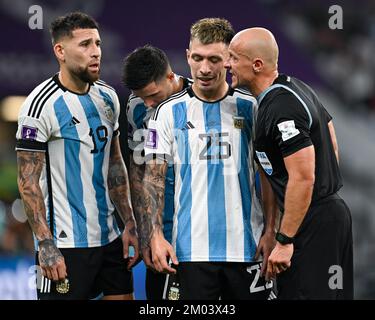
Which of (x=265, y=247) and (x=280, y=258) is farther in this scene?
(x=265, y=247)

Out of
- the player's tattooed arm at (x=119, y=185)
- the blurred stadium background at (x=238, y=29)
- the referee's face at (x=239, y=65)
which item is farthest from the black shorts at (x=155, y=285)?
the blurred stadium background at (x=238, y=29)

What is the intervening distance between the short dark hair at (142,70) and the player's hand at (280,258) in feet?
4.11

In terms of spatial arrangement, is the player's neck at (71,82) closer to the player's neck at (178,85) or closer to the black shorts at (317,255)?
the player's neck at (178,85)

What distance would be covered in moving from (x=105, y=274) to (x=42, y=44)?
358cm

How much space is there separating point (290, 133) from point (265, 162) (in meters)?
0.25

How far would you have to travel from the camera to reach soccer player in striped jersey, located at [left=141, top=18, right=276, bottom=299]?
168 inches

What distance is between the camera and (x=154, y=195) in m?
4.36

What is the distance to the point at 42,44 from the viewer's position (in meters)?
7.62

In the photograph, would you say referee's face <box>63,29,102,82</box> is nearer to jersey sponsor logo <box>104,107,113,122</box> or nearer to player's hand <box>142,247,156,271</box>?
jersey sponsor logo <box>104,107,113,122</box>

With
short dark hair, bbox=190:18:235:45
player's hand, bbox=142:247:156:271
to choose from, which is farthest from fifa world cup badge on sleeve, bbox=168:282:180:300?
short dark hair, bbox=190:18:235:45

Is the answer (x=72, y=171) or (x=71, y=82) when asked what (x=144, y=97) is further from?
(x=72, y=171)

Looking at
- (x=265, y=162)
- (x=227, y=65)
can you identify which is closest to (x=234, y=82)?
(x=227, y=65)
